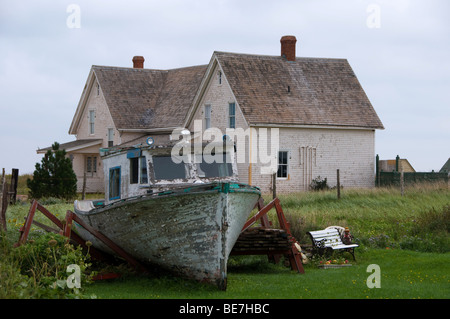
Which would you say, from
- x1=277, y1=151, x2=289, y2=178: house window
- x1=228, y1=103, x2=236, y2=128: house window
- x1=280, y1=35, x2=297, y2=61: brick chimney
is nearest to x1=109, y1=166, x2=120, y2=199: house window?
x1=228, y1=103, x2=236, y2=128: house window

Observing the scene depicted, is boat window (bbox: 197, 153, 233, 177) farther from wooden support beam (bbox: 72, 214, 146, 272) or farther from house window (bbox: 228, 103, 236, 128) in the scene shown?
house window (bbox: 228, 103, 236, 128)

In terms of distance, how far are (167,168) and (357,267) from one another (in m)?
4.90

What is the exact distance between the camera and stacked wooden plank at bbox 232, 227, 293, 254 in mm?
15657

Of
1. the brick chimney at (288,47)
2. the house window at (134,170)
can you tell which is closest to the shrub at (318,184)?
the brick chimney at (288,47)

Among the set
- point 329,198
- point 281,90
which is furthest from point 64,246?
point 281,90

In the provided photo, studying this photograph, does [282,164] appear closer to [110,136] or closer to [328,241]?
[110,136]

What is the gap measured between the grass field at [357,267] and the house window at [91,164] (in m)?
16.4

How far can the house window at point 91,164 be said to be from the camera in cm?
4378

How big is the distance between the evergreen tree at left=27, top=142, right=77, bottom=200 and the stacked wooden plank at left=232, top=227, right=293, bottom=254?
20497 mm

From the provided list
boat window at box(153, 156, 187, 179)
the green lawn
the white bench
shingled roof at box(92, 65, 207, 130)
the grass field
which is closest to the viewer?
the green lawn

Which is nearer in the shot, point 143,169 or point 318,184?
point 143,169

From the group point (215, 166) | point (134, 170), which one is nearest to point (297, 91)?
point (215, 166)

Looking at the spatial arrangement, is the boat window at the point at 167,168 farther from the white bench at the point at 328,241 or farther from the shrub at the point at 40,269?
the white bench at the point at 328,241

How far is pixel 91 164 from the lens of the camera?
44.0 meters
